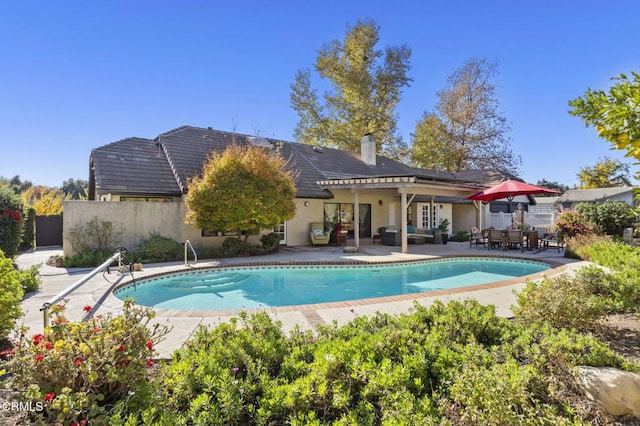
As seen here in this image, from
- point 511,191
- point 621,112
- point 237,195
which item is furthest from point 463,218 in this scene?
point 621,112

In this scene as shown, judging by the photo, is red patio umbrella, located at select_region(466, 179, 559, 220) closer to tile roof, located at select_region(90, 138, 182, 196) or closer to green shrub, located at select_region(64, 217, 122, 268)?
tile roof, located at select_region(90, 138, 182, 196)

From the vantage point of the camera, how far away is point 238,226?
14.2m

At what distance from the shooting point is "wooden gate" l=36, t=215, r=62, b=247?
1930 cm

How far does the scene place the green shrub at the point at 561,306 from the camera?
4.76m

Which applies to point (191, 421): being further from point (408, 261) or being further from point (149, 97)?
point (149, 97)

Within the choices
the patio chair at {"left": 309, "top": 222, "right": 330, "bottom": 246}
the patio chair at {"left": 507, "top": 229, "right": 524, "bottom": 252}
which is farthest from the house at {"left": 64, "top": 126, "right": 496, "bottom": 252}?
the patio chair at {"left": 507, "top": 229, "right": 524, "bottom": 252}

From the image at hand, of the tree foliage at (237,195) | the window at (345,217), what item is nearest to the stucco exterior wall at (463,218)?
the window at (345,217)

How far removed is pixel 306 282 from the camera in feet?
37.2

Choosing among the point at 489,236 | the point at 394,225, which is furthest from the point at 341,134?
the point at 489,236

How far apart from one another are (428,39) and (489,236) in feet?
40.9

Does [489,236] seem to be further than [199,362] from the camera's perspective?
Yes

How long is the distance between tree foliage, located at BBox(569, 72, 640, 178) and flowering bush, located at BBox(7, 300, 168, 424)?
182 inches

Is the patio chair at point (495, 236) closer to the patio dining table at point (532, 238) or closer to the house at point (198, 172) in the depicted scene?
the patio dining table at point (532, 238)

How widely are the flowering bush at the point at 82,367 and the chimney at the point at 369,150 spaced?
2313cm
